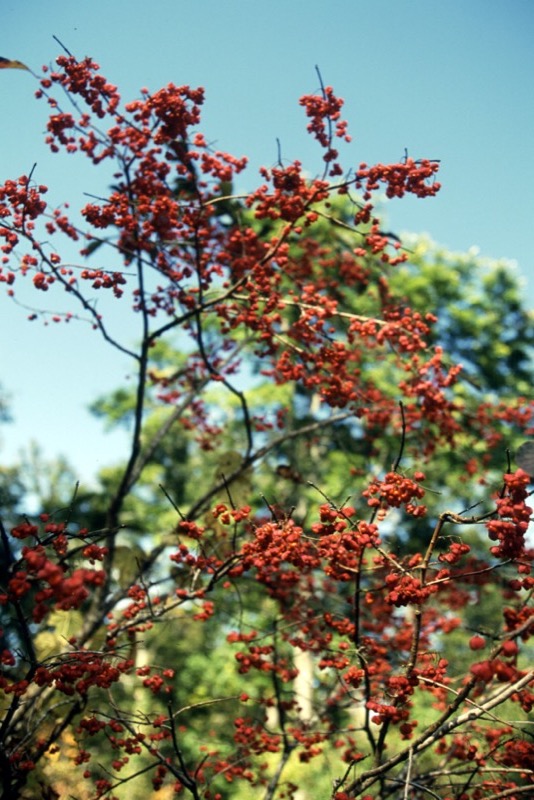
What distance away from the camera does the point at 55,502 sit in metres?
16.5

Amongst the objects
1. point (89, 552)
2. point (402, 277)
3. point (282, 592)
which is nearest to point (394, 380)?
point (402, 277)

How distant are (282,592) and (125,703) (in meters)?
13.6

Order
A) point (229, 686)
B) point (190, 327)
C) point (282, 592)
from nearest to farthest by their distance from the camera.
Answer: point (282, 592)
point (190, 327)
point (229, 686)

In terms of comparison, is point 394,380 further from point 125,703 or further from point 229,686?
point 125,703

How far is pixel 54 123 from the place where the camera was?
15.1 feet

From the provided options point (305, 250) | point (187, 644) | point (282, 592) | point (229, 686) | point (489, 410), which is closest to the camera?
point (282, 592)

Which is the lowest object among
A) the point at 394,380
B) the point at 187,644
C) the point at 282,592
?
the point at 282,592

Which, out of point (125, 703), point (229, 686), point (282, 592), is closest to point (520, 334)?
point (229, 686)

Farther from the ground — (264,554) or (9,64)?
(9,64)

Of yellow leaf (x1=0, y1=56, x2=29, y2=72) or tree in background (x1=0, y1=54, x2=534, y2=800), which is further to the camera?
yellow leaf (x1=0, y1=56, x2=29, y2=72)

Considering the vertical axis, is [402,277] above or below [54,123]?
above

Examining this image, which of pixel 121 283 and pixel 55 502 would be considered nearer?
pixel 121 283

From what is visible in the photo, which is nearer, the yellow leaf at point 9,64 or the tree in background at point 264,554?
the tree in background at point 264,554

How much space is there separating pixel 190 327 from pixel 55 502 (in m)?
12.0
